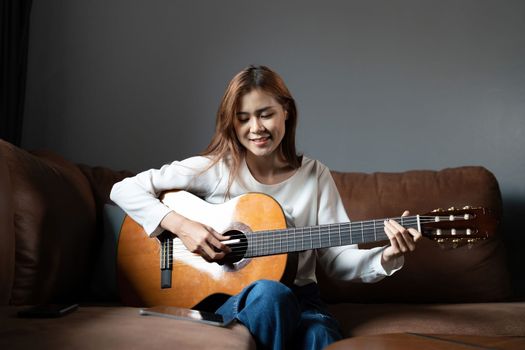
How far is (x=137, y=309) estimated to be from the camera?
1458 millimetres

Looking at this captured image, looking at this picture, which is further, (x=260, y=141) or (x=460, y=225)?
(x=260, y=141)

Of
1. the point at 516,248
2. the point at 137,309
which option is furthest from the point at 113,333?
the point at 516,248

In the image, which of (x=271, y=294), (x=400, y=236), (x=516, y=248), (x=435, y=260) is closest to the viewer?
(x=271, y=294)

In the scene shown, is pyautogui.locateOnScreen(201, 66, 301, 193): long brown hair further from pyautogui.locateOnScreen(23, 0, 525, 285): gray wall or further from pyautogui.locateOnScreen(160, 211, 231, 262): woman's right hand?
pyautogui.locateOnScreen(23, 0, 525, 285): gray wall

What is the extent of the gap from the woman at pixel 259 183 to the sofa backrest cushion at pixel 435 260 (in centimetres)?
37

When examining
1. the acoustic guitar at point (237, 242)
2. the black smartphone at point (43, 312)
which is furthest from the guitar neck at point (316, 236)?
the black smartphone at point (43, 312)

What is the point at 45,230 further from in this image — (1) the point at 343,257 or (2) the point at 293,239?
(1) the point at 343,257

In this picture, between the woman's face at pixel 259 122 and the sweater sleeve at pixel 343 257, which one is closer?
the sweater sleeve at pixel 343 257

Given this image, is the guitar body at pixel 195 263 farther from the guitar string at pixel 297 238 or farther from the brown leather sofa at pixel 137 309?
the brown leather sofa at pixel 137 309

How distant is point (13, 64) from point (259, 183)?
1.33 meters

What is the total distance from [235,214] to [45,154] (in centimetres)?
75

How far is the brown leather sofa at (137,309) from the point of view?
3.80 ft

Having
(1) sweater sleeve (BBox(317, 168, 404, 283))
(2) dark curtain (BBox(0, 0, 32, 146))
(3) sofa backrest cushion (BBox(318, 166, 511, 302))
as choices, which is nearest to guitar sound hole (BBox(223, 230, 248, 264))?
(1) sweater sleeve (BBox(317, 168, 404, 283))

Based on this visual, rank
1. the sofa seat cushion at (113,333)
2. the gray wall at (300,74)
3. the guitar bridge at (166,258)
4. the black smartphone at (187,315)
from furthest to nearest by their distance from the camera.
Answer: the gray wall at (300,74), the guitar bridge at (166,258), the black smartphone at (187,315), the sofa seat cushion at (113,333)
